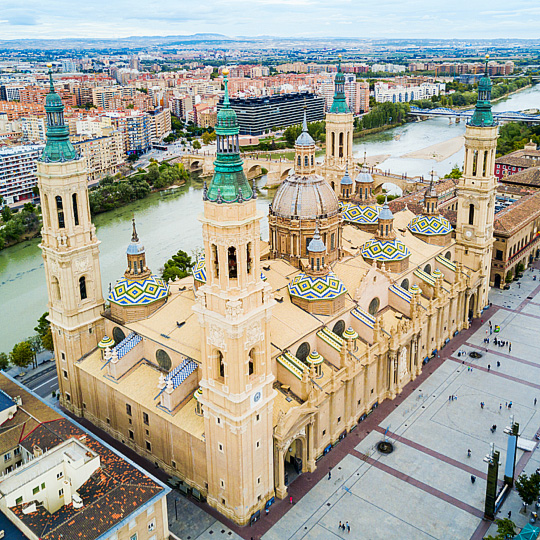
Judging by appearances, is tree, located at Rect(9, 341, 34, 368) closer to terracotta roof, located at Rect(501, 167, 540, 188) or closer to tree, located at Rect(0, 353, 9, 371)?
tree, located at Rect(0, 353, 9, 371)

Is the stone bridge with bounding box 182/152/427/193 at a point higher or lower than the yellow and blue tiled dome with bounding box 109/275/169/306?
lower

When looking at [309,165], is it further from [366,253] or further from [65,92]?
[65,92]

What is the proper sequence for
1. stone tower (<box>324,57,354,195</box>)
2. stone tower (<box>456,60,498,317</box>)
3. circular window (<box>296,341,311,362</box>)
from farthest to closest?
stone tower (<box>324,57,354,195</box>) < stone tower (<box>456,60,498,317</box>) < circular window (<box>296,341,311,362</box>)

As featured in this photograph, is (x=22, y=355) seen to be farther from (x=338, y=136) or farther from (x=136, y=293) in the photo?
(x=338, y=136)

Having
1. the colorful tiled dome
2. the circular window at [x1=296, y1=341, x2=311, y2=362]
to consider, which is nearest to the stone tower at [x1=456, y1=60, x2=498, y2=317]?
the colorful tiled dome

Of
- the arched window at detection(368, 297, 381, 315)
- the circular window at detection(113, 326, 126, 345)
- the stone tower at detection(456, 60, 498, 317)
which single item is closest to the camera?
the circular window at detection(113, 326, 126, 345)

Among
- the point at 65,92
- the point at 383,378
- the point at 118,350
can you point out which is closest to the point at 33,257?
the point at 118,350
